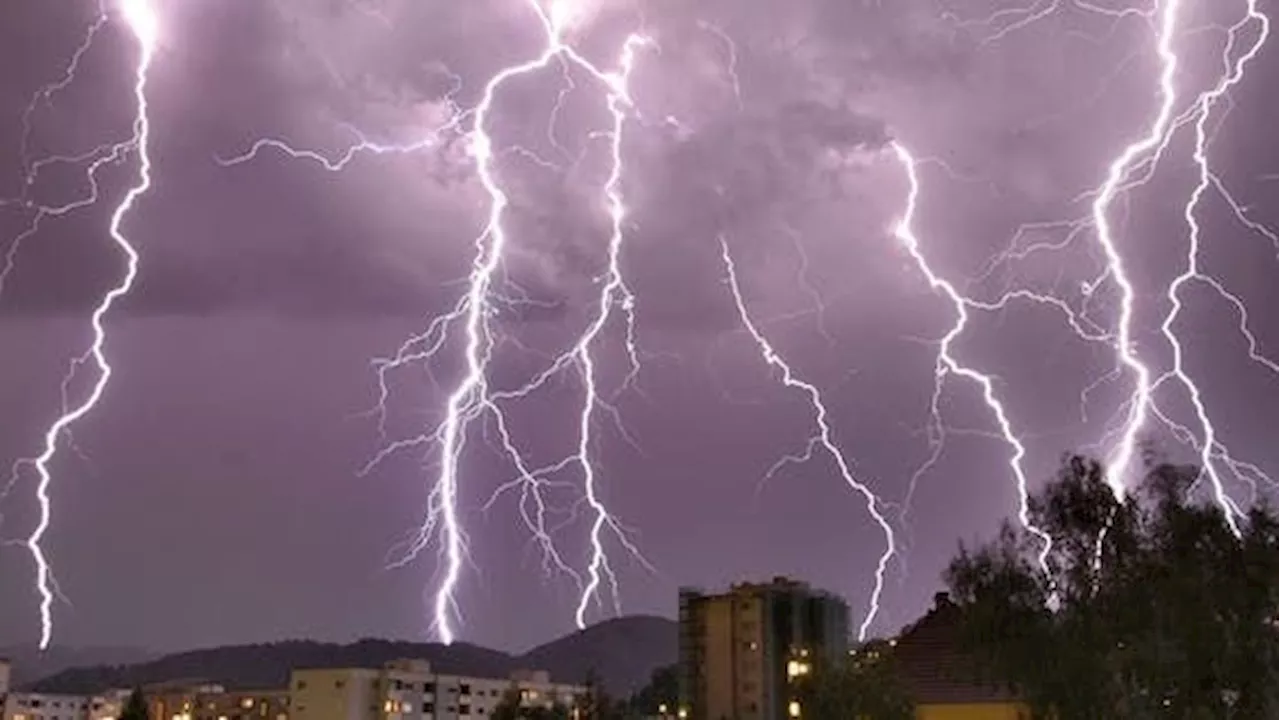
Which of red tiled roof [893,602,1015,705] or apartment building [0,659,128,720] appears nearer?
red tiled roof [893,602,1015,705]

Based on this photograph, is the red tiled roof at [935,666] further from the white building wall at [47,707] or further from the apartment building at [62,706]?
the white building wall at [47,707]

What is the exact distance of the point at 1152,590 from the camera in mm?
20672

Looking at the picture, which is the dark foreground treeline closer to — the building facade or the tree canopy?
the tree canopy

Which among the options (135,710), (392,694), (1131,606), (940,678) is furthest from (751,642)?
(1131,606)

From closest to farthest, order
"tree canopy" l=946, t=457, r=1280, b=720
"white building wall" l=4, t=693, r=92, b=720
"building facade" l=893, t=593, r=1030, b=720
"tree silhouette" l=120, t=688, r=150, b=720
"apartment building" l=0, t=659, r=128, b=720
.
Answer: "tree canopy" l=946, t=457, r=1280, b=720, "building facade" l=893, t=593, r=1030, b=720, "tree silhouette" l=120, t=688, r=150, b=720, "white building wall" l=4, t=693, r=92, b=720, "apartment building" l=0, t=659, r=128, b=720

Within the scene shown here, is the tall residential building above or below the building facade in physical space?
above

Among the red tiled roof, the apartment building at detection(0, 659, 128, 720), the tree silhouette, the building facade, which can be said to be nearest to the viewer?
the building facade

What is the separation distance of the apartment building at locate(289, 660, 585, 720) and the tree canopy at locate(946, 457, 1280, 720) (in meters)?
52.3

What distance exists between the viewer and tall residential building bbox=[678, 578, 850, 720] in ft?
247

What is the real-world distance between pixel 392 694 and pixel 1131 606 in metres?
61.1

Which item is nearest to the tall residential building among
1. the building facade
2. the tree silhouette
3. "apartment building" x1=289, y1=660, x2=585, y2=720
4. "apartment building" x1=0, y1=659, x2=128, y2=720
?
"apartment building" x1=289, y1=660, x2=585, y2=720

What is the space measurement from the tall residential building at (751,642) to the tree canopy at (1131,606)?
173ft

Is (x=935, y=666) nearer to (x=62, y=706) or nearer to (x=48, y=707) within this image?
(x=48, y=707)

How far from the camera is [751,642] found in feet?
253
